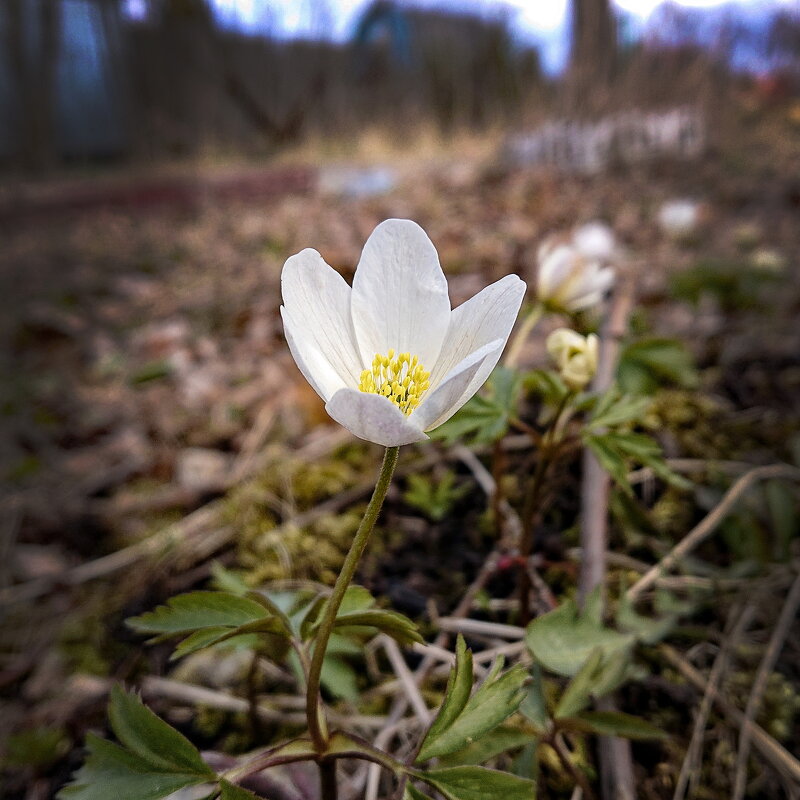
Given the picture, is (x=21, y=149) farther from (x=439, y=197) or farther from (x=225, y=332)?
(x=225, y=332)

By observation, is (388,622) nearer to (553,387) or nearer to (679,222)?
(553,387)

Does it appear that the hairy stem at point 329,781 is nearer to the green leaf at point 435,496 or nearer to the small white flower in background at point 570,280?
the green leaf at point 435,496

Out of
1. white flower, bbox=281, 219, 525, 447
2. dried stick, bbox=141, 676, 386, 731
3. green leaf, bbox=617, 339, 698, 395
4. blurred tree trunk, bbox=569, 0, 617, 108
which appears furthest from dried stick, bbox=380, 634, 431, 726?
blurred tree trunk, bbox=569, 0, 617, 108

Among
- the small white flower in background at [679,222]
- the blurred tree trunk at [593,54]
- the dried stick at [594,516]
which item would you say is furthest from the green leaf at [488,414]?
the blurred tree trunk at [593,54]

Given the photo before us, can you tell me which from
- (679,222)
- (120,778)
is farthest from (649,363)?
(679,222)

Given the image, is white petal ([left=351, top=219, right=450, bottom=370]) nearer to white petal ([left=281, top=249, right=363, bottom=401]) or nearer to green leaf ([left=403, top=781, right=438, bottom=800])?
white petal ([left=281, top=249, right=363, bottom=401])
